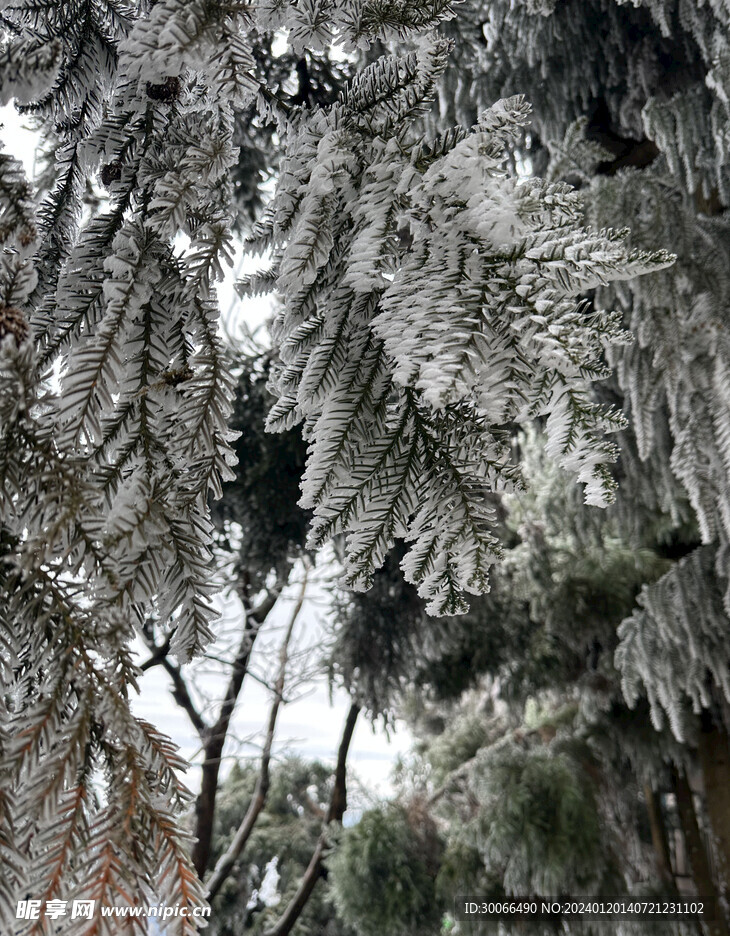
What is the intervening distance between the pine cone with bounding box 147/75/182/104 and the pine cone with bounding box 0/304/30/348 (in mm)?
195

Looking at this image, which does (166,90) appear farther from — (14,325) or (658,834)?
(658,834)

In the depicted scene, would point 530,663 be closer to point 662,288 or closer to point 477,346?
point 662,288

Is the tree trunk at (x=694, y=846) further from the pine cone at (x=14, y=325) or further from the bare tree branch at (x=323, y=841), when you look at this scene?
the pine cone at (x=14, y=325)

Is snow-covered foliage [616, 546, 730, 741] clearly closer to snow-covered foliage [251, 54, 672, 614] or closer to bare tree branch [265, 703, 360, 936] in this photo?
bare tree branch [265, 703, 360, 936]

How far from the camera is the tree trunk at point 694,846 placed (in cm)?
215

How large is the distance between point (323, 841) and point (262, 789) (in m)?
0.28

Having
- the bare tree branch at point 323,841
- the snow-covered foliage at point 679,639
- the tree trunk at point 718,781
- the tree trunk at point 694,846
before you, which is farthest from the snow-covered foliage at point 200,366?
the tree trunk at point 694,846

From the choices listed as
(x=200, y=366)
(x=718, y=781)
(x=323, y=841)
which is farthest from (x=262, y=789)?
(x=200, y=366)

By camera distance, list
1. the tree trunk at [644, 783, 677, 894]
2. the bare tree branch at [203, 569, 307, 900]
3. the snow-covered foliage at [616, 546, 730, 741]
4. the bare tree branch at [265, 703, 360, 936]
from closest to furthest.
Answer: the snow-covered foliage at [616, 546, 730, 741]
the bare tree branch at [203, 569, 307, 900]
the bare tree branch at [265, 703, 360, 936]
the tree trunk at [644, 783, 677, 894]

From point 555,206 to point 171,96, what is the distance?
25 centimetres

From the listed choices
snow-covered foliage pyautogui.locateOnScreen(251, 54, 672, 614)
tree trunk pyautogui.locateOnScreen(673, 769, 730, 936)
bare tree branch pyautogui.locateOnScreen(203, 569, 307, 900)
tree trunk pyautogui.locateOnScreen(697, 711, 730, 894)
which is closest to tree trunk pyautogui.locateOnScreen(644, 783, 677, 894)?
tree trunk pyautogui.locateOnScreen(673, 769, 730, 936)

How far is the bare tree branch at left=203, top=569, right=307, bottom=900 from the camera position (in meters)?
2.10

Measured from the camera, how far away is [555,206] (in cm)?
34

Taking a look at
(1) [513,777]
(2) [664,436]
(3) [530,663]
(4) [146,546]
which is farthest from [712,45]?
(1) [513,777]
